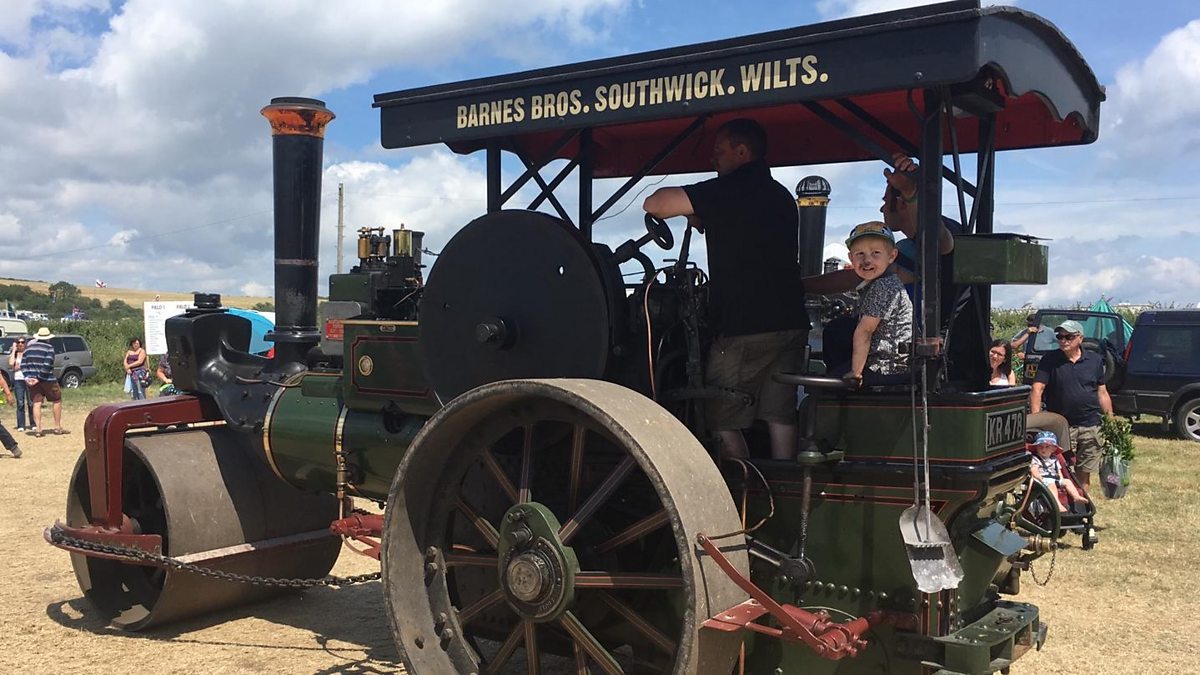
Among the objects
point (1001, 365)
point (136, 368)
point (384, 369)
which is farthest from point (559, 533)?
point (136, 368)

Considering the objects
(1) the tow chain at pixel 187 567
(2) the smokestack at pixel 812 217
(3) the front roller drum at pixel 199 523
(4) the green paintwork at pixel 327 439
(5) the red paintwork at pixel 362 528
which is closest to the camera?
(5) the red paintwork at pixel 362 528

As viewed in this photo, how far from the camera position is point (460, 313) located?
11.5 ft

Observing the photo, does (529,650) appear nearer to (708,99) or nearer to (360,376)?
(360,376)

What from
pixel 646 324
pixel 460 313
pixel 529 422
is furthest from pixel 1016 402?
pixel 460 313

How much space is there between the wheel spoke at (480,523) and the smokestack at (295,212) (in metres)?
1.95

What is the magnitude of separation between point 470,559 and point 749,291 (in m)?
1.24

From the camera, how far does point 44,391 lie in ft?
42.4

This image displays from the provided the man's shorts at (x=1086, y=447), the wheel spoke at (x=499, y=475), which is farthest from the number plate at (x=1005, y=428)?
the man's shorts at (x=1086, y=447)

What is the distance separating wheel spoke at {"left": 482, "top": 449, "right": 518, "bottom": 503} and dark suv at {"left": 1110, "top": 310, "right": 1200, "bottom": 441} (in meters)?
11.8

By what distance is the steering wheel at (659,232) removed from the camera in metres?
3.30

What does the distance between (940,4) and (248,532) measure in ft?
12.7

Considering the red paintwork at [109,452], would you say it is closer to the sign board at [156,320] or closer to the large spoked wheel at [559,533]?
the large spoked wheel at [559,533]

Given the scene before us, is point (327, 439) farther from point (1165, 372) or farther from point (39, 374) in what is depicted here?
point (1165, 372)

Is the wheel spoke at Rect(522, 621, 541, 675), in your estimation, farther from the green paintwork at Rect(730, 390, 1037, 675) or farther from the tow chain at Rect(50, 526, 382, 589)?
the tow chain at Rect(50, 526, 382, 589)
